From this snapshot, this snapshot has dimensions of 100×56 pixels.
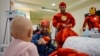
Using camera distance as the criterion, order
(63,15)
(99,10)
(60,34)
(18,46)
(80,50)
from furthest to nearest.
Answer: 1. (99,10)
2. (63,15)
3. (60,34)
4. (80,50)
5. (18,46)

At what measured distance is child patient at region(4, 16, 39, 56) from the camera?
90cm

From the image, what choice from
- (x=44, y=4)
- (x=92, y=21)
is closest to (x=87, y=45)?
(x=92, y=21)

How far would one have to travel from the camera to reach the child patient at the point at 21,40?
90 cm

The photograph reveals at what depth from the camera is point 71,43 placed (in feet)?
5.77

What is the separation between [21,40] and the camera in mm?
949

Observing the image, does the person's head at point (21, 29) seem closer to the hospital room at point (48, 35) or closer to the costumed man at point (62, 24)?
the hospital room at point (48, 35)

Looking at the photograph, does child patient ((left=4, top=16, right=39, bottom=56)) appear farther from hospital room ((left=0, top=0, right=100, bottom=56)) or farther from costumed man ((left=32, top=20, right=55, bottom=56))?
costumed man ((left=32, top=20, right=55, bottom=56))

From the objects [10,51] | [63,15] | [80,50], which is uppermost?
[63,15]

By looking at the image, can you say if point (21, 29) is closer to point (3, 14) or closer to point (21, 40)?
point (21, 40)

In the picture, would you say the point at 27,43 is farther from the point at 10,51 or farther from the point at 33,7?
the point at 33,7

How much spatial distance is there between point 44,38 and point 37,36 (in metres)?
0.15

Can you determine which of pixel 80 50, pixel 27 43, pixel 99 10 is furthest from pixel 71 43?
pixel 99 10

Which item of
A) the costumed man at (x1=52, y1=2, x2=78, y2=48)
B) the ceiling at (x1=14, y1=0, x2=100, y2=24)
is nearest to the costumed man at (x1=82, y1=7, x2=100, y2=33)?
the costumed man at (x1=52, y1=2, x2=78, y2=48)

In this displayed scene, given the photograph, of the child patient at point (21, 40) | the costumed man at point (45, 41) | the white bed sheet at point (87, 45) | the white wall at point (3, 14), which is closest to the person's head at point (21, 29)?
the child patient at point (21, 40)
